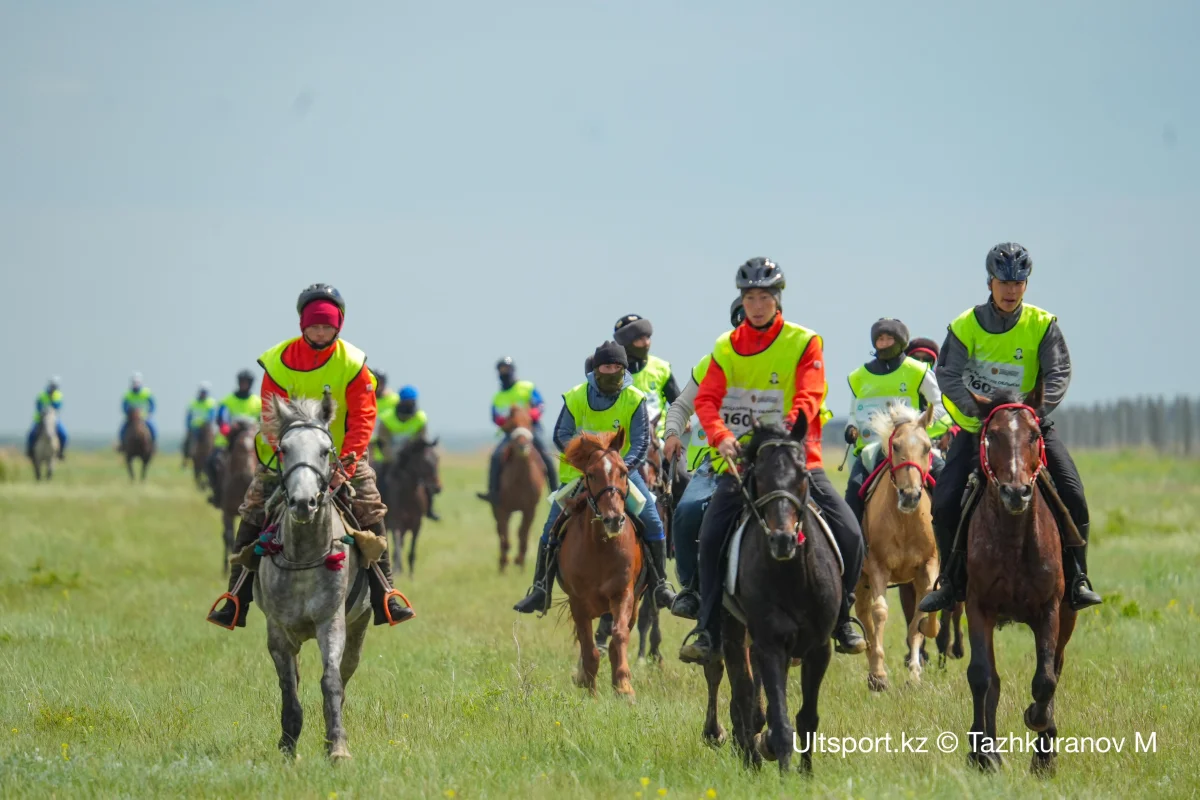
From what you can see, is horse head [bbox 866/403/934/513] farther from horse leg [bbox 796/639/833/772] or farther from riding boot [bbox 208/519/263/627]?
riding boot [bbox 208/519/263/627]

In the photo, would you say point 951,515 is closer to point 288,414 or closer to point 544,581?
point 544,581

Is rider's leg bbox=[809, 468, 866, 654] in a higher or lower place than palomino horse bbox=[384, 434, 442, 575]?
higher

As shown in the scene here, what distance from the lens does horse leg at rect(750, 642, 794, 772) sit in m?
7.62

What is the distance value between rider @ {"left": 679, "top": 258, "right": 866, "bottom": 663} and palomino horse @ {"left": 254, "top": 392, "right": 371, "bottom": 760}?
207cm

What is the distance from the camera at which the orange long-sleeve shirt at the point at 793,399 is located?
8.22 meters

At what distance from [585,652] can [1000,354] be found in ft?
12.8

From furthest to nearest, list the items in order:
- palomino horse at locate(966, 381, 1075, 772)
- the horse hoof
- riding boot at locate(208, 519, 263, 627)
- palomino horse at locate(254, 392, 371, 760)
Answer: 1. riding boot at locate(208, 519, 263, 627)
2. palomino horse at locate(254, 392, 371, 760)
3. the horse hoof
4. palomino horse at locate(966, 381, 1075, 772)

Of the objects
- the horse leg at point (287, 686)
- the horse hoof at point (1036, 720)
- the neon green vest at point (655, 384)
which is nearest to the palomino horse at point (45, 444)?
the neon green vest at point (655, 384)

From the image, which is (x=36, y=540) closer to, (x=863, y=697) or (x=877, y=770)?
(x=863, y=697)

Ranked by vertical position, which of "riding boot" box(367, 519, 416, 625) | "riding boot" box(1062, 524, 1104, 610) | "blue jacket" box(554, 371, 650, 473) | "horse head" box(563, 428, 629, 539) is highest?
"blue jacket" box(554, 371, 650, 473)

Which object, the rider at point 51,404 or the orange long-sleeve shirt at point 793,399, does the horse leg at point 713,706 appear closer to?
the orange long-sleeve shirt at point 793,399

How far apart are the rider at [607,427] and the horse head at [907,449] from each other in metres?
1.93

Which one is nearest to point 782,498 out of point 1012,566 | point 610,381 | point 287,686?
point 1012,566

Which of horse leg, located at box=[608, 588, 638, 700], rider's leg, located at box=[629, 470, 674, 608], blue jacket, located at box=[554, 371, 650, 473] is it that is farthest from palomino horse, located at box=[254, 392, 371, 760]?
rider's leg, located at box=[629, 470, 674, 608]
